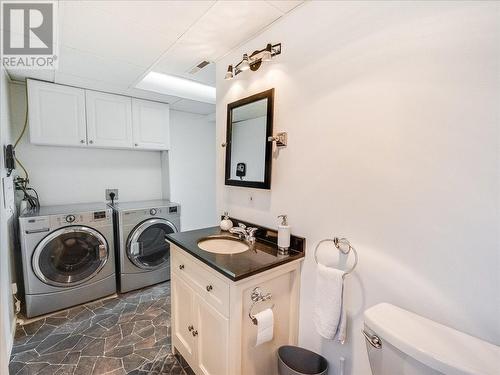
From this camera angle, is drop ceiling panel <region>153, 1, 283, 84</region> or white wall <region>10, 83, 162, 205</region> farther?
white wall <region>10, 83, 162, 205</region>

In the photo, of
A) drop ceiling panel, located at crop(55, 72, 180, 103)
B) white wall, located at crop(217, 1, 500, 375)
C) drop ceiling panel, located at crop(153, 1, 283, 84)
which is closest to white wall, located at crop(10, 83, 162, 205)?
drop ceiling panel, located at crop(55, 72, 180, 103)

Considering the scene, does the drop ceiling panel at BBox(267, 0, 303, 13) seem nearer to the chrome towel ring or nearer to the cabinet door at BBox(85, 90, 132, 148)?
the chrome towel ring

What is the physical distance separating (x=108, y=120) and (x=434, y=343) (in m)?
3.19

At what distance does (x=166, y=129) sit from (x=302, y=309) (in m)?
2.64

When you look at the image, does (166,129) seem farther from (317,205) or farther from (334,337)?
(334,337)

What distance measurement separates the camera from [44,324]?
2.13 metres

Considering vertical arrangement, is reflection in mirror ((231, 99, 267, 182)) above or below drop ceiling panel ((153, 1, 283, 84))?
below

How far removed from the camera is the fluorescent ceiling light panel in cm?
253

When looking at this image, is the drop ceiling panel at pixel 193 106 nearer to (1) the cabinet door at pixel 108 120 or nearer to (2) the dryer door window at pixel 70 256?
(1) the cabinet door at pixel 108 120

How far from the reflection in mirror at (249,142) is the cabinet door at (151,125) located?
1.57 meters

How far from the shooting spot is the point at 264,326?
1.24 m

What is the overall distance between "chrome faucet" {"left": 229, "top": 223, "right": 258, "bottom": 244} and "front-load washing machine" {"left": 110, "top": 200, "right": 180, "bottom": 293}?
3.47 ft

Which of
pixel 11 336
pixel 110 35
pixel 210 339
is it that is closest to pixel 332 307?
pixel 210 339

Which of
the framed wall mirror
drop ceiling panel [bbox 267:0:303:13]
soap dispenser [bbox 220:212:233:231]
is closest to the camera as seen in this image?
drop ceiling panel [bbox 267:0:303:13]
